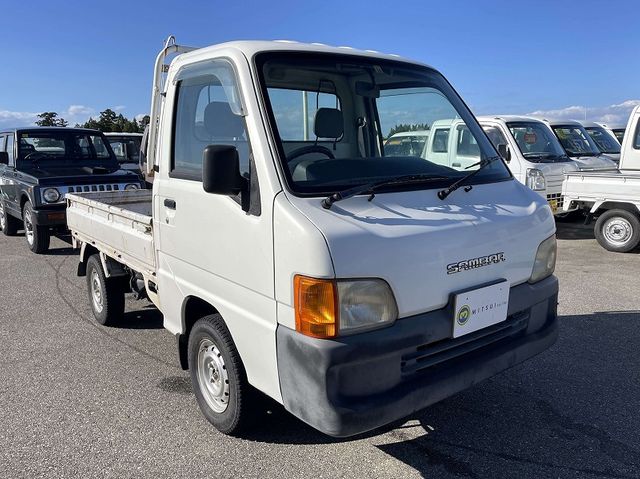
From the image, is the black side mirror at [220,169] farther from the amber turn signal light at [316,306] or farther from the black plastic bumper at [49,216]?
the black plastic bumper at [49,216]

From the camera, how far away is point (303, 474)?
2883mm

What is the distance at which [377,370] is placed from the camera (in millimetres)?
2396

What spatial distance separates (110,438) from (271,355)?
141cm

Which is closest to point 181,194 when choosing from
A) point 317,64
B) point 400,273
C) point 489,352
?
point 317,64

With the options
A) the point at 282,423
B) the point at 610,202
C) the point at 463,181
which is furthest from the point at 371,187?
the point at 610,202

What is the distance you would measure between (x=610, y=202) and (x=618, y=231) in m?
0.48

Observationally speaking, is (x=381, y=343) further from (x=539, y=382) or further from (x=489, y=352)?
(x=539, y=382)

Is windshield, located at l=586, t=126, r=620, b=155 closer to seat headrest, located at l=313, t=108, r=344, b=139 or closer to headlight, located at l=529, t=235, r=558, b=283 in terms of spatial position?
headlight, located at l=529, t=235, r=558, b=283

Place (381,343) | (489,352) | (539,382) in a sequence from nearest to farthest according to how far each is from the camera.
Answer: (381,343)
(489,352)
(539,382)

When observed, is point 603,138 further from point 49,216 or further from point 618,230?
point 49,216

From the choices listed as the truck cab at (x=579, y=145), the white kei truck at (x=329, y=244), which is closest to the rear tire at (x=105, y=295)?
the white kei truck at (x=329, y=244)

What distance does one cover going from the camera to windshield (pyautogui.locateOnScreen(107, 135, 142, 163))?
13.5m

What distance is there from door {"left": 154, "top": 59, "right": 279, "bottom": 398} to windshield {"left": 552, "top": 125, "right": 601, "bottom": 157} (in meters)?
9.18

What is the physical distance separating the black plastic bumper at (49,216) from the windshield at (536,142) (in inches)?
307
